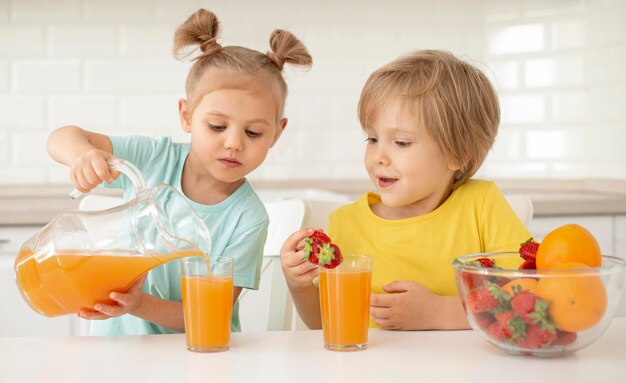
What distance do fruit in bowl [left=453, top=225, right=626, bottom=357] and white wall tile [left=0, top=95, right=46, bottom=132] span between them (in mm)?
2216

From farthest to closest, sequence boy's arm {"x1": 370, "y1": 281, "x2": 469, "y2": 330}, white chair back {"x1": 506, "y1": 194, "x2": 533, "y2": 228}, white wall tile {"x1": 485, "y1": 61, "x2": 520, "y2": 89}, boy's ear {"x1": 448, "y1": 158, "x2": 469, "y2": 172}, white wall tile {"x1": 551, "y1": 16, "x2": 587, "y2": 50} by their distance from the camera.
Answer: white wall tile {"x1": 485, "y1": 61, "x2": 520, "y2": 89} → white wall tile {"x1": 551, "y1": 16, "x2": 587, "y2": 50} → white chair back {"x1": 506, "y1": 194, "x2": 533, "y2": 228} → boy's ear {"x1": 448, "y1": 158, "x2": 469, "y2": 172} → boy's arm {"x1": 370, "y1": 281, "x2": 469, "y2": 330}

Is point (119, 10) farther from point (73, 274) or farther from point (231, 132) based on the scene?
point (73, 274)

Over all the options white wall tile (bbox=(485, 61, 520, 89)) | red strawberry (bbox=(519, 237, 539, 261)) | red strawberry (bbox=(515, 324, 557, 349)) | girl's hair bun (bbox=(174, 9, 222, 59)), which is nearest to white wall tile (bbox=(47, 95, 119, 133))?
white wall tile (bbox=(485, 61, 520, 89))

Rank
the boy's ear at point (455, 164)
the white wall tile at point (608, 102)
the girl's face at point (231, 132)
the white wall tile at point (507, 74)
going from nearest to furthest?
the girl's face at point (231, 132)
the boy's ear at point (455, 164)
the white wall tile at point (608, 102)
the white wall tile at point (507, 74)

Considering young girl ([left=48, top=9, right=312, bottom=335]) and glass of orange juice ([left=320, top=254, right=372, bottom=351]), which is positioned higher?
young girl ([left=48, top=9, right=312, bottom=335])

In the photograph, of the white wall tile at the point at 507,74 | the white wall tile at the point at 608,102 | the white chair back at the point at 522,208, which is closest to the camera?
the white chair back at the point at 522,208

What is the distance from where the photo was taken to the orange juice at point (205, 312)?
1.07 m

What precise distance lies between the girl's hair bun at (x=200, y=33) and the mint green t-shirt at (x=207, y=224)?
201 mm

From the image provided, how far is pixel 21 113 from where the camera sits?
2.93 m

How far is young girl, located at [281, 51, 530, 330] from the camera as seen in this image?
1.52 meters

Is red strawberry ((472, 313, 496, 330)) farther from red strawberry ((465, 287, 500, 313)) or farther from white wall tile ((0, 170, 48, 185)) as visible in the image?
white wall tile ((0, 170, 48, 185))

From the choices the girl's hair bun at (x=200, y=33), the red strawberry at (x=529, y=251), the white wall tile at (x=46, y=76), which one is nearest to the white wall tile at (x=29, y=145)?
the white wall tile at (x=46, y=76)

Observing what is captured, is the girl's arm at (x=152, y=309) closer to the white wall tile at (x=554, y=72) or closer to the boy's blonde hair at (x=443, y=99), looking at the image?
the boy's blonde hair at (x=443, y=99)

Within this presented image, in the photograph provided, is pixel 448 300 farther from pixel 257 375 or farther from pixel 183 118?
pixel 183 118
